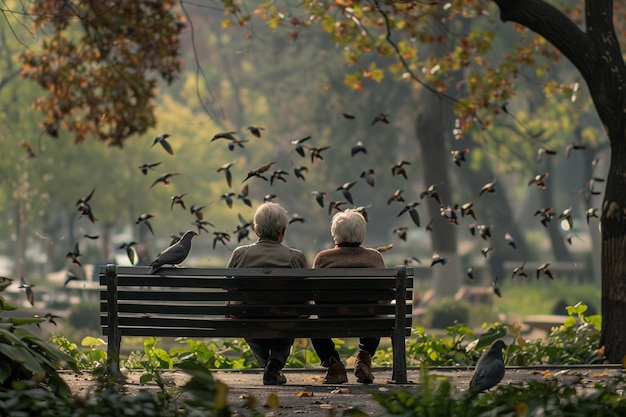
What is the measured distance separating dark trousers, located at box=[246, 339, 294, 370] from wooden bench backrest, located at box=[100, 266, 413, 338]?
41 cm

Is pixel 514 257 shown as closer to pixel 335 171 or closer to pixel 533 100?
pixel 533 100

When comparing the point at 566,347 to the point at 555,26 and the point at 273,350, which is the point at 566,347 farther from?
the point at 273,350

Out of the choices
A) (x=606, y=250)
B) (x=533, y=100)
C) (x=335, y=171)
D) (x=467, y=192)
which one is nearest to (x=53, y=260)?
(x=335, y=171)

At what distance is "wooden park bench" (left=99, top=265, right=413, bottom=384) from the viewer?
893 centimetres

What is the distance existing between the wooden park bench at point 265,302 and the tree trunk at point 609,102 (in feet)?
9.35

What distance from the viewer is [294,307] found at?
29.5 feet

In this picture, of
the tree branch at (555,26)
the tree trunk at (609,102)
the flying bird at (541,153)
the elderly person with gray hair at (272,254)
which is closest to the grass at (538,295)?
the flying bird at (541,153)

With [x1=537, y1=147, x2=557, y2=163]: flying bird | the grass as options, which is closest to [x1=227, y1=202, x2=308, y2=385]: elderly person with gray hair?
[x1=537, y1=147, x2=557, y2=163]: flying bird

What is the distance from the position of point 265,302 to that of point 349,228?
87 centimetres

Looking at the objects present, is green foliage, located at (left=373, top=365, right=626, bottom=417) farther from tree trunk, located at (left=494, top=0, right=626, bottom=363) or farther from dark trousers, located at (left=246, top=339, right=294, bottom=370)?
tree trunk, located at (left=494, top=0, right=626, bottom=363)

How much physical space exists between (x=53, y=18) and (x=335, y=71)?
28326 millimetres

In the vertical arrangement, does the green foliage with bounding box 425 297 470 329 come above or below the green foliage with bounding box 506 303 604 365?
above

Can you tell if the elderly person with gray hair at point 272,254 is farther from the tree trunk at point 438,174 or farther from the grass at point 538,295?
the grass at point 538,295

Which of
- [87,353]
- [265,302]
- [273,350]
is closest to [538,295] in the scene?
[87,353]
